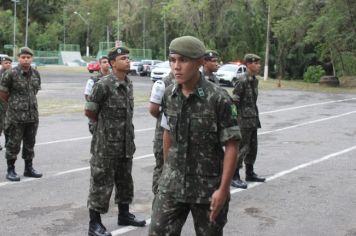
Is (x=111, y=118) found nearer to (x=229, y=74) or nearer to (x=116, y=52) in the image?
(x=116, y=52)

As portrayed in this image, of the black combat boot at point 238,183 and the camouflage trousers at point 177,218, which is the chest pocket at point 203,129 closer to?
the camouflage trousers at point 177,218

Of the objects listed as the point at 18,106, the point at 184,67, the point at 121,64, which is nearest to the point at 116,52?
the point at 121,64

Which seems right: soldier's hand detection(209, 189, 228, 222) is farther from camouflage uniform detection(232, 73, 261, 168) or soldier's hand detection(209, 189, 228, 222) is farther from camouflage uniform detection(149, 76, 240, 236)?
camouflage uniform detection(232, 73, 261, 168)

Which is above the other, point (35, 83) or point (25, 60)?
point (25, 60)

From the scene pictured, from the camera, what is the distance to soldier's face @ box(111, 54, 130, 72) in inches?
227

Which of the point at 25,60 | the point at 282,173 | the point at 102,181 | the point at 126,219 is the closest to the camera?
the point at 102,181

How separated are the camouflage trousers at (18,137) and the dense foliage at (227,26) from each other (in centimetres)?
3408

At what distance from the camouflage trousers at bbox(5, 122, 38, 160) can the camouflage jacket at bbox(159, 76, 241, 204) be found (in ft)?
15.9

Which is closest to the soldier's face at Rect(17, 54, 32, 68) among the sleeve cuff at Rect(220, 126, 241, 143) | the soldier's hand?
the sleeve cuff at Rect(220, 126, 241, 143)

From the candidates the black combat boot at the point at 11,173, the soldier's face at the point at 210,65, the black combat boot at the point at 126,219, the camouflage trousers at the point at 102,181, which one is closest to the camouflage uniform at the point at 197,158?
the camouflage trousers at the point at 102,181

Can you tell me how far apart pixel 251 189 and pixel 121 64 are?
3.31 meters

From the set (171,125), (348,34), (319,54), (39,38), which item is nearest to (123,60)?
(171,125)

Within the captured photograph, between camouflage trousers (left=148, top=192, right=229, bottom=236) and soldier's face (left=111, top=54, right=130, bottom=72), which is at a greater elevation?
soldier's face (left=111, top=54, right=130, bottom=72)

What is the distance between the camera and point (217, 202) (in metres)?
3.65
